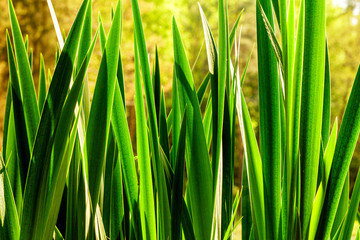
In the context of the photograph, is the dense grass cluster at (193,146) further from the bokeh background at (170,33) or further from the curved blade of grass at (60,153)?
the bokeh background at (170,33)

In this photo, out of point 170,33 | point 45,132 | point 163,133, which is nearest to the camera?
point 45,132

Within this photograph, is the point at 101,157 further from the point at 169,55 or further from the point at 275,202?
the point at 169,55

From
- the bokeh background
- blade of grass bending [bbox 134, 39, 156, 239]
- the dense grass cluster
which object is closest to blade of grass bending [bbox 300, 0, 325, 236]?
the dense grass cluster

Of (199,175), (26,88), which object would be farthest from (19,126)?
(199,175)

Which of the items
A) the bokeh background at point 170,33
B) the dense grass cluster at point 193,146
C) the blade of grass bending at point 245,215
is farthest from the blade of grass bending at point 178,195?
the bokeh background at point 170,33

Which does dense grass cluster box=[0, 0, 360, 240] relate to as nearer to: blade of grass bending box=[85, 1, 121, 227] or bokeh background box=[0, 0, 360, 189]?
blade of grass bending box=[85, 1, 121, 227]

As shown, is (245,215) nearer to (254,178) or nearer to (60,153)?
(254,178)
